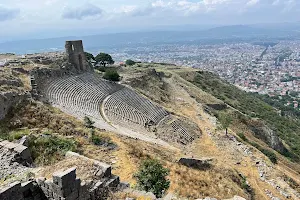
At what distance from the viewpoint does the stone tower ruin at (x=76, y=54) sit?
3747 centimetres

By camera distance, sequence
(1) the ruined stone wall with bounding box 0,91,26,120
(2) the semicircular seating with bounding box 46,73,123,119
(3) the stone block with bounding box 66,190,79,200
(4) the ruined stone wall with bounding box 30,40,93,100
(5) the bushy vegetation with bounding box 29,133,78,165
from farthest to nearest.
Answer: (4) the ruined stone wall with bounding box 30,40,93,100 → (2) the semicircular seating with bounding box 46,73,123,119 → (1) the ruined stone wall with bounding box 0,91,26,120 → (5) the bushy vegetation with bounding box 29,133,78,165 → (3) the stone block with bounding box 66,190,79,200

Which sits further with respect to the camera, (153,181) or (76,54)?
(76,54)

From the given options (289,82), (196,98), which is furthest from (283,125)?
(289,82)

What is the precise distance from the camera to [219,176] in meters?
18.8

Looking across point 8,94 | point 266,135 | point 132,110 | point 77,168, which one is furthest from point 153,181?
point 266,135

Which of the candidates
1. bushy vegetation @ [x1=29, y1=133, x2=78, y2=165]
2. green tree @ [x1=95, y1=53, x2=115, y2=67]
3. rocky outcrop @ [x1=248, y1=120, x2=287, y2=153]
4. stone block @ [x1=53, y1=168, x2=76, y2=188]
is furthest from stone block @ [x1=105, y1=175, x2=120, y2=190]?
green tree @ [x1=95, y1=53, x2=115, y2=67]

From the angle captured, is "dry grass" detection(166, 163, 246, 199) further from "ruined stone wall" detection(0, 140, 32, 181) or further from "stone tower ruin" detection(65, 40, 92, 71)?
"stone tower ruin" detection(65, 40, 92, 71)

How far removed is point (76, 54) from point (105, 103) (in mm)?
9815

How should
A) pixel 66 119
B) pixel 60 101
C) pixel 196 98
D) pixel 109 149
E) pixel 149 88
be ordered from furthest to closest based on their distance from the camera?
pixel 196 98, pixel 149 88, pixel 60 101, pixel 66 119, pixel 109 149

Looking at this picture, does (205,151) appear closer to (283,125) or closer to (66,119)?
(66,119)

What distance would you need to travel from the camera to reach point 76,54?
3772cm

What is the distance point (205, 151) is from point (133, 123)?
7457mm

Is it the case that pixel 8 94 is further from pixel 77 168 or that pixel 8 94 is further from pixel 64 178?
pixel 64 178

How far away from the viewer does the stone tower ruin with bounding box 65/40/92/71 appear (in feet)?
123
